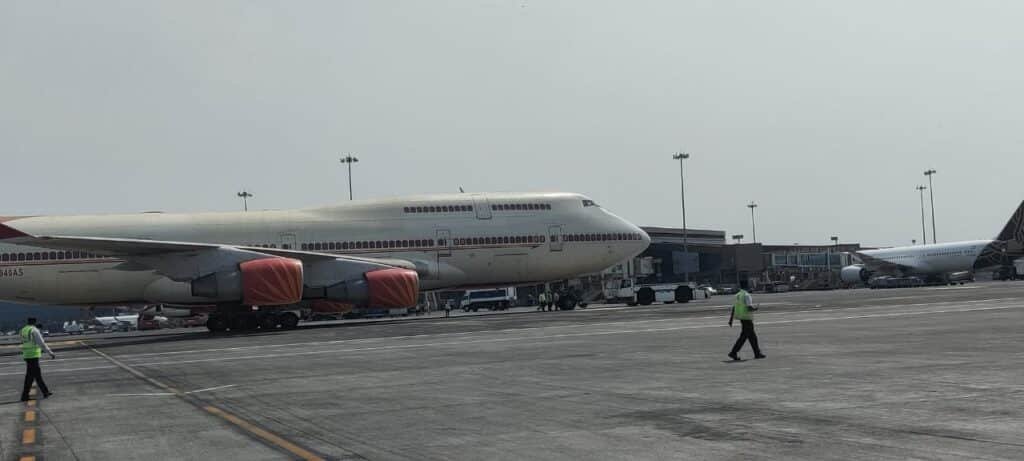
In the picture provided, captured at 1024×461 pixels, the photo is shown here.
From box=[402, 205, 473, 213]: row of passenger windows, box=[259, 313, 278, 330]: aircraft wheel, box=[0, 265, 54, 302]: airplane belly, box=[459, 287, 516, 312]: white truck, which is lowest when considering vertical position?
box=[459, 287, 516, 312]: white truck

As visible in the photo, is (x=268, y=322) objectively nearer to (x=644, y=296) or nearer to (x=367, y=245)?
(x=367, y=245)

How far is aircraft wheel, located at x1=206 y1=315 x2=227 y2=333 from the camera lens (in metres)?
42.8

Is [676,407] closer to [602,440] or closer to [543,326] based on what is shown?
[602,440]

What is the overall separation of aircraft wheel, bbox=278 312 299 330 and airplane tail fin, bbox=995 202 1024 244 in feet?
240

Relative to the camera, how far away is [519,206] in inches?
1868

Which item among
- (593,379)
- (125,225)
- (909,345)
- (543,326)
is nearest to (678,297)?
(543,326)

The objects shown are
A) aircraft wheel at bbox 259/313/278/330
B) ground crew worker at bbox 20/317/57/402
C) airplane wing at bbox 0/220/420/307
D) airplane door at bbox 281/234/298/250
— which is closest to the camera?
ground crew worker at bbox 20/317/57/402

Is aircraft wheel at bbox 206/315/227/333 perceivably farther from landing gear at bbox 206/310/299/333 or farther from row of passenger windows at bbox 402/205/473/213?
row of passenger windows at bbox 402/205/473/213

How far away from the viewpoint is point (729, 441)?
9984mm

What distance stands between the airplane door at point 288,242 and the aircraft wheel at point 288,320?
127 inches

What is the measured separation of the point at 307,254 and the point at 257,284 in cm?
304

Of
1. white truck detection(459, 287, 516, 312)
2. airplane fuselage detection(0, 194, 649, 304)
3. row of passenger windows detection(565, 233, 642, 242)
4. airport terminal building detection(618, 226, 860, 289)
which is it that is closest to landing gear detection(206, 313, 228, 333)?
airplane fuselage detection(0, 194, 649, 304)

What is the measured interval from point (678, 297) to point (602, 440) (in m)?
54.4

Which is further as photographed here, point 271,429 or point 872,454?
point 271,429
